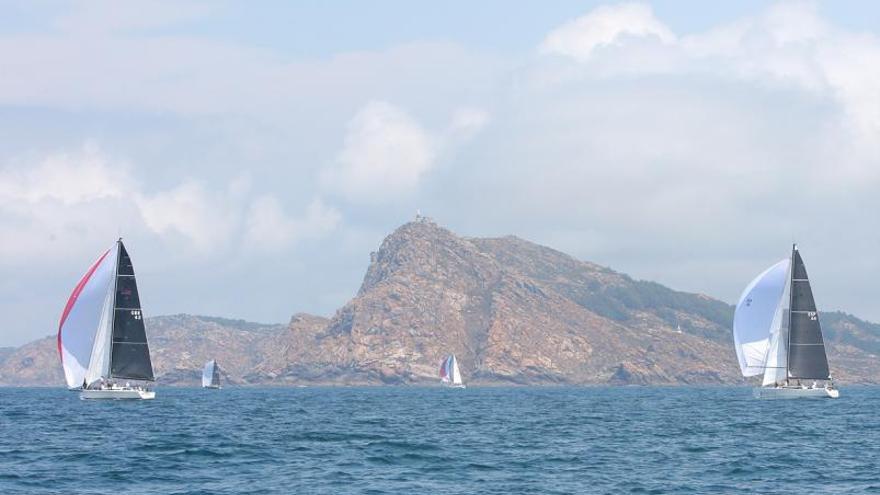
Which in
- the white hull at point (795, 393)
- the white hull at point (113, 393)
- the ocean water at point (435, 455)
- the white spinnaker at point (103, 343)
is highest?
the white spinnaker at point (103, 343)

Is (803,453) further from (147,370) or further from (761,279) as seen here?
(147,370)

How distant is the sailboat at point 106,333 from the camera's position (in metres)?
93.1

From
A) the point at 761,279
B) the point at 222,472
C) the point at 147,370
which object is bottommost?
the point at 222,472

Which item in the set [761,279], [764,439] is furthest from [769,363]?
[764,439]

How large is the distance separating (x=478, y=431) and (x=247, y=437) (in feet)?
45.1

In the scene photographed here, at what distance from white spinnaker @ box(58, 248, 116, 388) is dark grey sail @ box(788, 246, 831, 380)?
5688 centimetres

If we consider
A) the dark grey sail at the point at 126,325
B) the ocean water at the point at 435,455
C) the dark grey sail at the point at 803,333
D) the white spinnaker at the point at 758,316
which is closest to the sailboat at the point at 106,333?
the dark grey sail at the point at 126,325

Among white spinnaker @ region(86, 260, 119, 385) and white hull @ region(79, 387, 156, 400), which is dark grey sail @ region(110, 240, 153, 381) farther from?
white hull @ region(79, 387, 156, 400)

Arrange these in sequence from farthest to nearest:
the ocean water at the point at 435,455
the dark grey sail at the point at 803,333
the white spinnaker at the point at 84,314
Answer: the dark grey sail at the point at 803,333 < the white spinnaker at the point at 84,314 < the ocean water at the point at 435,455

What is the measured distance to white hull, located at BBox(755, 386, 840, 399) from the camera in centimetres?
10500

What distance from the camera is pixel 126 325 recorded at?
95.9 m

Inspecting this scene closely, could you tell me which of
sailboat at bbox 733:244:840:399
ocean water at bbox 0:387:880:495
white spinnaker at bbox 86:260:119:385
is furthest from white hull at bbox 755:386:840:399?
white spinnaker at bbox 86:260:119:385

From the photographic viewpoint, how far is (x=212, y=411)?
99.5 meters

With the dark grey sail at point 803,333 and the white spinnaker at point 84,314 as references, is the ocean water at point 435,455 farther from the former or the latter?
the dark grey sail at point 803,333
